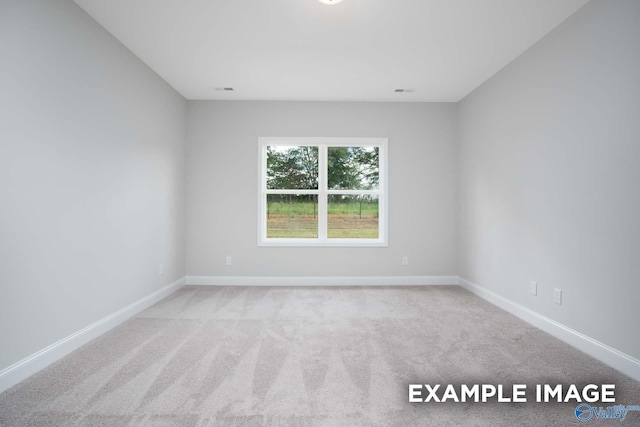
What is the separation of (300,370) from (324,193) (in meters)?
2.97

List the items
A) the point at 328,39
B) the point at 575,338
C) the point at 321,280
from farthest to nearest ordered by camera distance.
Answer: the point at 321,280, the point at 328,39, the point at 575,338

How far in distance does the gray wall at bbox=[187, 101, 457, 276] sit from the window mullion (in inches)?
10.3

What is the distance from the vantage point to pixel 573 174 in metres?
2.60

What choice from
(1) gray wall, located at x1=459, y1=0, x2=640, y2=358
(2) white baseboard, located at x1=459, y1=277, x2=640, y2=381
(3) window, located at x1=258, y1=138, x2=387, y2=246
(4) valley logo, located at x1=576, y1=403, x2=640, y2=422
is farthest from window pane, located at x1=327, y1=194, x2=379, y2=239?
(4) valley logo, located at x1=576, y1=403, x2=640, y2=422

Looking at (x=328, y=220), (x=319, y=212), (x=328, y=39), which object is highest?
(x=328, y=39)

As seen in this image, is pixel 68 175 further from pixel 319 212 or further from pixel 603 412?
pixel 603 412

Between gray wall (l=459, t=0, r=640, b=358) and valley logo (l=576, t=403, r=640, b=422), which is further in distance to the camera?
gray wall (l=459, t=0, r=640, b=358)

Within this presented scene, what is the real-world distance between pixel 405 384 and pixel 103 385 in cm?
185

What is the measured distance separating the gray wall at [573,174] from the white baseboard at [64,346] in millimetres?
3929

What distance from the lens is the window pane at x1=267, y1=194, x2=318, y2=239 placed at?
479 cm

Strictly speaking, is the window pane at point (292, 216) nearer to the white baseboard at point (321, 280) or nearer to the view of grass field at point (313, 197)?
the view of grass field at point (313, 197)

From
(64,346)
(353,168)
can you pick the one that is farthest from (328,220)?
A: (64,346)

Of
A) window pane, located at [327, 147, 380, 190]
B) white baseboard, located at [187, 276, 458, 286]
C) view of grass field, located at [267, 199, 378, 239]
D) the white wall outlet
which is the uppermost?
window pane, located at [327, 147, 380, 190]

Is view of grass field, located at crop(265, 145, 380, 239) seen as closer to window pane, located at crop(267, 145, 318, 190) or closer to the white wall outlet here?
window pane, located at crop(267, 145, 318, 190)
